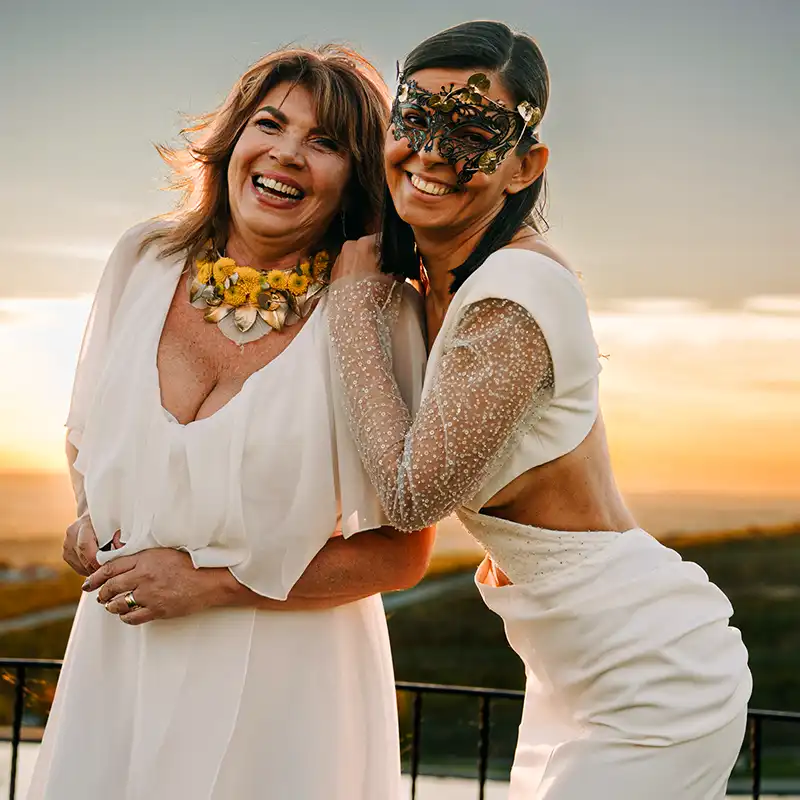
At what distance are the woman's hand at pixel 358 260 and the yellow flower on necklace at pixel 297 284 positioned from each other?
76 millimetres

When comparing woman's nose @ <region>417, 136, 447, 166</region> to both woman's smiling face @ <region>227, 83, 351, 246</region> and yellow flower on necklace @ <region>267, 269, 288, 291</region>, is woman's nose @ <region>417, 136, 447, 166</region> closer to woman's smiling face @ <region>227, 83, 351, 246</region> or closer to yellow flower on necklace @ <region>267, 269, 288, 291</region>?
woman's smiling face @ <region>227, 83, 351, 246</region>

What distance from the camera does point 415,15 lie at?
6613 millimetres

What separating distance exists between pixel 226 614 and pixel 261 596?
0.07m

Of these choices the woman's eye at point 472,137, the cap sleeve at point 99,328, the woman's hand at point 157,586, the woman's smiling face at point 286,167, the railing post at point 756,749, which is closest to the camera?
the woman's eye at point 472,137

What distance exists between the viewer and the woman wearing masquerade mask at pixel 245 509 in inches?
75.4

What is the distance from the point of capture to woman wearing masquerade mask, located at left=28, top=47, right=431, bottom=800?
1916mm

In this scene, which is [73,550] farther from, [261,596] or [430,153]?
[430,153]

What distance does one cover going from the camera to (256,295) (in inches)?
80.8

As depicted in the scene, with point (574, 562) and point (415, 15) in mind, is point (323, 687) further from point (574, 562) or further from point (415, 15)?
point (415, 15)

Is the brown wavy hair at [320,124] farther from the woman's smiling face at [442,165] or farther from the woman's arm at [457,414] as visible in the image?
the woman's arm at [457,414]

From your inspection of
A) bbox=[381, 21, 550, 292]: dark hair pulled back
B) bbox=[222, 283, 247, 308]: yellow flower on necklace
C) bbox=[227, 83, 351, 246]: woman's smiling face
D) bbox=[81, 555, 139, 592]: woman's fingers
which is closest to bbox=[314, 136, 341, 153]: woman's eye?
bbox=[227, 83, 351, 246]: woman's smiling face

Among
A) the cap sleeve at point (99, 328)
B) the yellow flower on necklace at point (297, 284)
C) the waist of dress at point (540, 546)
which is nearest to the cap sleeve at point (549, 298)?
the waist of dress at point (540, 546)

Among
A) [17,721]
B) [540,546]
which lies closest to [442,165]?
[540,546]

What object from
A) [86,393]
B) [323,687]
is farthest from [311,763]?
[86,393]
